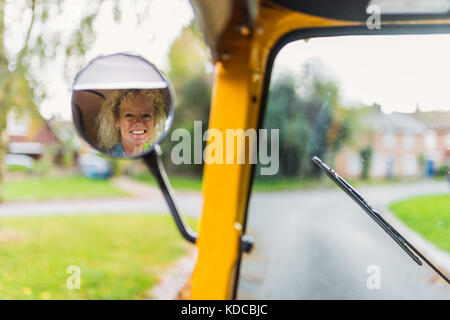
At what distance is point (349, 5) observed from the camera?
1.25 m

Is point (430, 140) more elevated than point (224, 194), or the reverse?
point (430, 140)

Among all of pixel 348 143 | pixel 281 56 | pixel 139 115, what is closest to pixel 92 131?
pixel 139 115

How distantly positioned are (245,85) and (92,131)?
0.47 metres

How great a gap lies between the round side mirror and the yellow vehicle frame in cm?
22

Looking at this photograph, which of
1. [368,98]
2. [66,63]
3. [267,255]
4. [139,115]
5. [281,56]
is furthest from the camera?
[66,63]

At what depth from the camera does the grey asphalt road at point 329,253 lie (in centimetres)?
126

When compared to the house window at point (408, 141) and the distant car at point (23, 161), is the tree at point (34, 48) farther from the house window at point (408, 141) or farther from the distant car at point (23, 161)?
the distant car at point (23, 161)

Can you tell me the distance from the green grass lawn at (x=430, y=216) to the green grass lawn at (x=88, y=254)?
1.81m

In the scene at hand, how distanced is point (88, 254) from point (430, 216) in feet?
16.3

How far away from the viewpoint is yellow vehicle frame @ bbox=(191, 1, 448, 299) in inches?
48.2

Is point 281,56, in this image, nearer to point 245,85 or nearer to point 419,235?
point 245,85

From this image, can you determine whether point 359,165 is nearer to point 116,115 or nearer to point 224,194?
point 224,194

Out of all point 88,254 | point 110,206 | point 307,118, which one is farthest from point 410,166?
point 110,206

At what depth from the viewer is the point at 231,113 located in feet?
4.16
